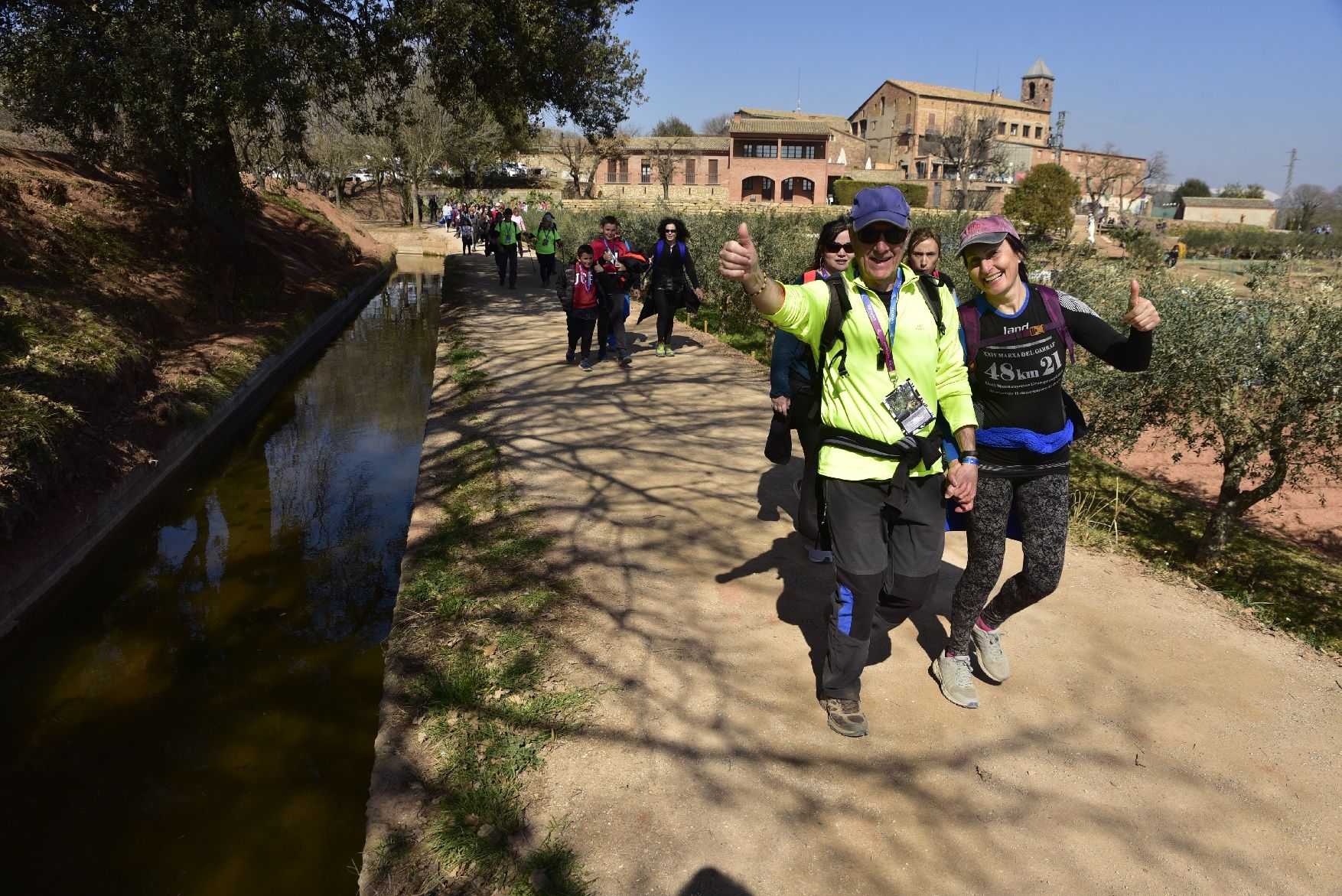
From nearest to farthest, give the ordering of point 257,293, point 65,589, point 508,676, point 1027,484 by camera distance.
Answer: point 1027,484
point 508,676
point 65,589
point 257,293

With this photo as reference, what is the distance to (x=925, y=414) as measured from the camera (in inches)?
117

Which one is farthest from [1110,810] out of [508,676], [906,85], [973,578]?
[906,85]

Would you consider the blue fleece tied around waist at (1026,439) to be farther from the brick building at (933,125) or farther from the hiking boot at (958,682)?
the brick building at (933,125)

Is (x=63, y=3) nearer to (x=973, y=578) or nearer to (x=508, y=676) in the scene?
(x=508, y=676)

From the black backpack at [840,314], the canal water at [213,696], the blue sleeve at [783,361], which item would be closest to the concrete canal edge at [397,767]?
the canal water at [213,696]

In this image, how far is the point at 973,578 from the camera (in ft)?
11.3

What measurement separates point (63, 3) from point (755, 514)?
1106cm

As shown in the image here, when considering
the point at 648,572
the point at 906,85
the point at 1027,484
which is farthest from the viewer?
the point at 906,85

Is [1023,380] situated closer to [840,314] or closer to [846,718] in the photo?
[840,314]

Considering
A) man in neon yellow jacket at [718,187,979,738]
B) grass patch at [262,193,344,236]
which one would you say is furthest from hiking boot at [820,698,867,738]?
grass patch at [262,193,344,236]

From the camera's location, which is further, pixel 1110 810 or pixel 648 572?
pixel 648 572

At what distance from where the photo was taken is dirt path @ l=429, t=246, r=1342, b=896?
8.61 feet

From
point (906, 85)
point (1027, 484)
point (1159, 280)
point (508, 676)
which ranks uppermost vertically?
point (906, 85)

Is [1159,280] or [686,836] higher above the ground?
[1159,280]
